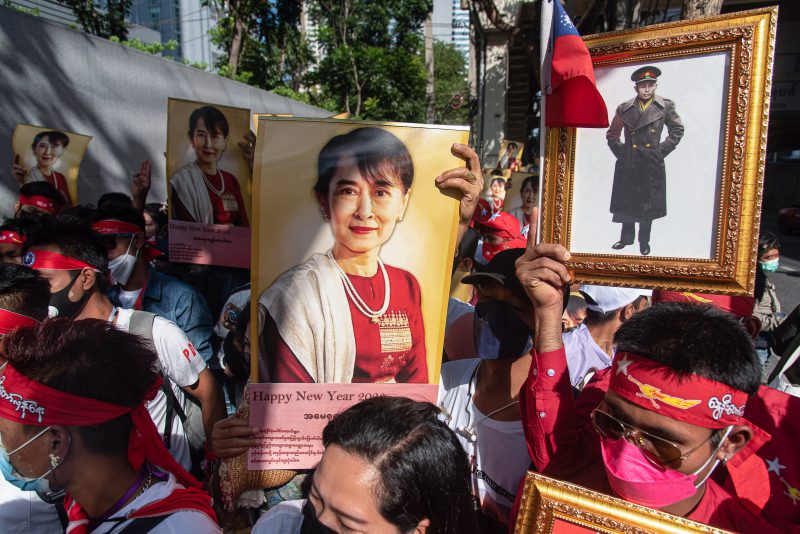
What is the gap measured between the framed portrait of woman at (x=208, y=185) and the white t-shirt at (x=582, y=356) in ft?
6.69

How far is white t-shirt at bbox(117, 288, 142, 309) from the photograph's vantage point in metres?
3.04

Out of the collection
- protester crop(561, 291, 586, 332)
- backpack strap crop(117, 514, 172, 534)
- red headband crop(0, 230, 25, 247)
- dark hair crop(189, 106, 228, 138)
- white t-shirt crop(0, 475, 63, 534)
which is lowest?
white t-shirt crop(0, 475, 63, 534)

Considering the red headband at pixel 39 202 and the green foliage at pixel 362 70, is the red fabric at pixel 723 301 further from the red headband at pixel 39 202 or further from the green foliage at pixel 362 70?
the green foliage at pixel 362 70

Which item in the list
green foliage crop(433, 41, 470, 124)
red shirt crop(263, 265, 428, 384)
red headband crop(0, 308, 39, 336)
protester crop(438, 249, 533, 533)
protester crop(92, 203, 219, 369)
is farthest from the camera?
green foliage crop(433, 41, 470, 124)

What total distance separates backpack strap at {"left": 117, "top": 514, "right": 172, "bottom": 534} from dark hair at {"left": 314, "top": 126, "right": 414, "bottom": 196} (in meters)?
1.01

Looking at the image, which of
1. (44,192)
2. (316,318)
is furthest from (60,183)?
(316,318)

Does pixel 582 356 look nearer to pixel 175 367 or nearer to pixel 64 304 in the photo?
pixel 175 367

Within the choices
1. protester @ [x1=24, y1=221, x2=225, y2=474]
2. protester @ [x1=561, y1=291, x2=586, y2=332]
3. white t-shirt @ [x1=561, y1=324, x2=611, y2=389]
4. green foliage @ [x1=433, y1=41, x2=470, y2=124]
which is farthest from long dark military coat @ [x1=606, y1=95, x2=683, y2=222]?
green foliage @ [x1=433, y1=41, x2=470, y2=124]

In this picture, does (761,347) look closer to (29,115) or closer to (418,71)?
(29,115)

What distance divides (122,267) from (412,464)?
8.48 feet

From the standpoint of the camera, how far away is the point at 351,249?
5.32 feet

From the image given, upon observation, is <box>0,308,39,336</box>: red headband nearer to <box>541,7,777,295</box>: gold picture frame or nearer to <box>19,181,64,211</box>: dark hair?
<box>541,7,777,295</box>: gold picture frame

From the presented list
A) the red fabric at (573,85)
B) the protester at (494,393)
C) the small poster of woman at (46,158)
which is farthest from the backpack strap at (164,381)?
the small poster of woman at (46,158)

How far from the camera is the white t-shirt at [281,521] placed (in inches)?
53.3
